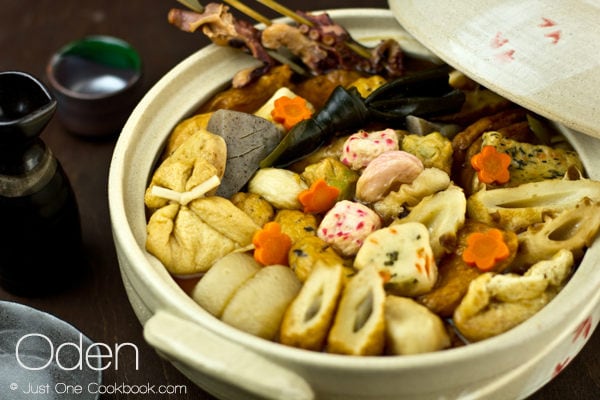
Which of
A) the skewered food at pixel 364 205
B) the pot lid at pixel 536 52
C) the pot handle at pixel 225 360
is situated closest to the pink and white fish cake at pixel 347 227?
the skewered food at pixel 364 205

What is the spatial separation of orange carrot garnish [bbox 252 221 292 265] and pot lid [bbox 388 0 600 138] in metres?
0.73

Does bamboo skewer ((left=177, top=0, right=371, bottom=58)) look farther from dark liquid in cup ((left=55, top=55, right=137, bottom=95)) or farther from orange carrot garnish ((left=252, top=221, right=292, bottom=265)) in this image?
orange carrot garnish ((left=252, top=221, right=292, bottom=265))

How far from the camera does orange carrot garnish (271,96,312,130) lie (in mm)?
2328

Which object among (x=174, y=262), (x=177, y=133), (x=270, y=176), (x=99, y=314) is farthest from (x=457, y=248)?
(x=99, y=314)

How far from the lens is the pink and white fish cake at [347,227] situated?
199 cm

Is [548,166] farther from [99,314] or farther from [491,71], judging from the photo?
[99,314]

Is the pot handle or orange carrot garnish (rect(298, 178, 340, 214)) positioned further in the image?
orange carrot garnish (rect(298, 178, 340, 214))

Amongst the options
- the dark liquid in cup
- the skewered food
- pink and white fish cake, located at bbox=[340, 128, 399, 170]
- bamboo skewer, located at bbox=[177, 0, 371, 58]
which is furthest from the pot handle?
the dark liquid in cup

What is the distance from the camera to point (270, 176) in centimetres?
219

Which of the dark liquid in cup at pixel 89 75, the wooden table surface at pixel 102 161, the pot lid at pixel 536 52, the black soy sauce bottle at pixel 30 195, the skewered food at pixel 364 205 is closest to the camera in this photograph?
the skewered food at pixel 364 205

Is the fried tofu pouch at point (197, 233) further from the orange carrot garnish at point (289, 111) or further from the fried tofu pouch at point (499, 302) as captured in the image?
the fried tofu pouch at point (499, 302)

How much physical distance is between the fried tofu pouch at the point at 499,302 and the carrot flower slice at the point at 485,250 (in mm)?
49

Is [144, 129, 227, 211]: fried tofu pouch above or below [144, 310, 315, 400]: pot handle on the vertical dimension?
above

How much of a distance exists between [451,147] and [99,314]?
1.17m
